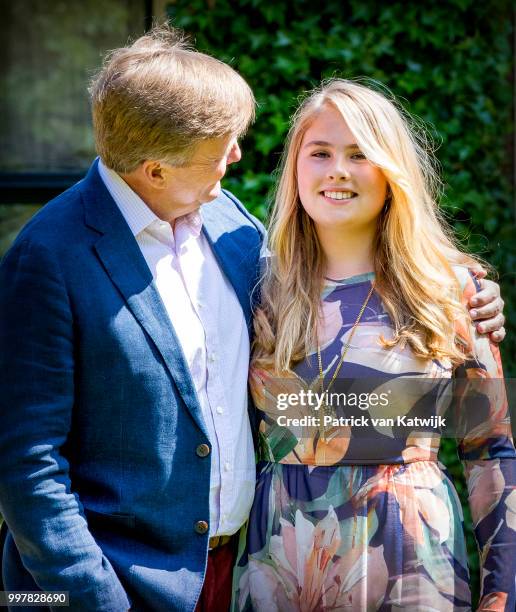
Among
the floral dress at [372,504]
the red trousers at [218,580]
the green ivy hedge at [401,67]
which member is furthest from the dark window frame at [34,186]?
the red trousers at [218,580]

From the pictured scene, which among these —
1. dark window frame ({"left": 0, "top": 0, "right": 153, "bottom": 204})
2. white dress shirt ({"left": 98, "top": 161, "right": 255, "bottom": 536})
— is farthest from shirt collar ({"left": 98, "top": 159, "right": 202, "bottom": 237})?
dark window frame ({"left": 0, "top": 0, "right": 153, "bottom": 204})

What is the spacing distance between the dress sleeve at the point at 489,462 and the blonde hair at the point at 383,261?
0.06m

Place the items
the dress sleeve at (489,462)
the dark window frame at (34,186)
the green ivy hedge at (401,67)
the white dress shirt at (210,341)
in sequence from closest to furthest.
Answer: the white dress shirt at (210,341)
the dress sleeve at (489,462)
the green ivy hedge at (401,67)
the dark window frame at (34,186)

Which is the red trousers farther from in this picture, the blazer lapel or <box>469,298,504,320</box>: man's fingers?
<box>469,298,504,320</box>: man's fingers

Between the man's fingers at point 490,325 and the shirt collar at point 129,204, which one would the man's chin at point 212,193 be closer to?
the shirt collar at point 129,204

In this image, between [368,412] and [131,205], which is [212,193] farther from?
[368,412]

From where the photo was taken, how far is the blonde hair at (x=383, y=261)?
223 cm

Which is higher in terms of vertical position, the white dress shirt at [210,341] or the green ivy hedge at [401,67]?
the green ivy hedge at [401,67]

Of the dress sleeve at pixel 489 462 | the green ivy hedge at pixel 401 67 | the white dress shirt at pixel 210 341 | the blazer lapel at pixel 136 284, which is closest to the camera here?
the blazer lapel at pixel 136 284

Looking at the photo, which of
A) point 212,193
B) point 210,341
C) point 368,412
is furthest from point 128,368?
point 368,412

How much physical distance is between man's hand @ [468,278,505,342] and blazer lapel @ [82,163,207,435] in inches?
30.3

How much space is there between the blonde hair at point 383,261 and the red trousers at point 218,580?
0.49 meters

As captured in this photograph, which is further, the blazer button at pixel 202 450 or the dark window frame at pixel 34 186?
the dark window frame at pixel 34 186

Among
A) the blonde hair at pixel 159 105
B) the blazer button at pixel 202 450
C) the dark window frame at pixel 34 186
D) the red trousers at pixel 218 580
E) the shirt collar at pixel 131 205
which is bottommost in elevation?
the red trousers at pixel 218 580
